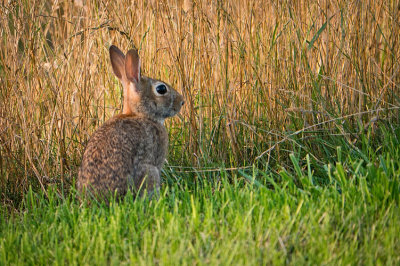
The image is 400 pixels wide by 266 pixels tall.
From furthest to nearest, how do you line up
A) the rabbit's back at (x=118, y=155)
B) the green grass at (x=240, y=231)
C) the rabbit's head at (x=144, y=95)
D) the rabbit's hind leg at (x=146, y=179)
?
1. the rabbit's head at (x=144, y=95)
2. the rabbit's hind leg at (x=146, y=179)
3. the rabbit's back at (x=118, y=155)
4. the green grass at (x=240, y=231)

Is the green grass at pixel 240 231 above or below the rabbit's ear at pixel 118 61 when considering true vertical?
below

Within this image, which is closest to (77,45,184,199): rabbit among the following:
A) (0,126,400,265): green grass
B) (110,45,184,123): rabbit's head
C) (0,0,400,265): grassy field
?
(110,45,184,123): rabbit's head

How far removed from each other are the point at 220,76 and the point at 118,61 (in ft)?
2.68

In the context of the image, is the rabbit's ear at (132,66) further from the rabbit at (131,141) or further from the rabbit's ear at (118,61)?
the rabbit's ear at (118,61)

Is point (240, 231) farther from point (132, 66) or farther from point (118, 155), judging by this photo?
point (132, 66)

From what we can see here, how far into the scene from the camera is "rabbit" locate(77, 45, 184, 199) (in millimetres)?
3527

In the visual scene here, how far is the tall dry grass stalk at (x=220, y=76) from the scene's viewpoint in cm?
415

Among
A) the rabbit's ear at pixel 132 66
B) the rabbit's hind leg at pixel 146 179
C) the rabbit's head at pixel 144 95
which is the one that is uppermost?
the rabbit's ear at pixel 132 66

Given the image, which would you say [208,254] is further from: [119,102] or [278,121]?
[119,102]

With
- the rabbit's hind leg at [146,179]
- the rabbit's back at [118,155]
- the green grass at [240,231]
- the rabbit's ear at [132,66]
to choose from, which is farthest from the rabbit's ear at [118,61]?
the green grass at [240,231]

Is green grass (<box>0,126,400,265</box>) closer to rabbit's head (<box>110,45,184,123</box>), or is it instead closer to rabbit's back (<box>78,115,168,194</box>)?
rabbit's back (<box>78,115,168,194</box>)

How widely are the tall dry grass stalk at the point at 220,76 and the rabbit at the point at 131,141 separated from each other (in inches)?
9.1

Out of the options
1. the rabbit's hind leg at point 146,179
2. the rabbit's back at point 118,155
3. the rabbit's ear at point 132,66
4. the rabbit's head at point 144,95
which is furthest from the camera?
the rabbit's head at point 144,95

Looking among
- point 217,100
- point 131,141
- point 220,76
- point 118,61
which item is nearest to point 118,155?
point 131,141
